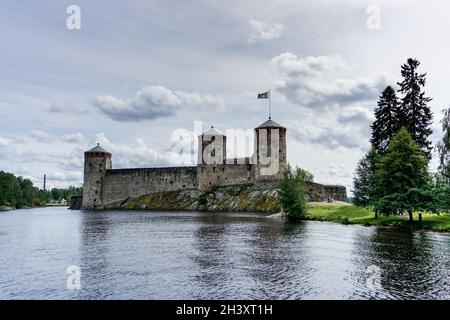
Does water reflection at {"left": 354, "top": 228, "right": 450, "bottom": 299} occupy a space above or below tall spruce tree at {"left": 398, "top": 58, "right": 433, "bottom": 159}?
below

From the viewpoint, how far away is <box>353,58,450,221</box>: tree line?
37.8m

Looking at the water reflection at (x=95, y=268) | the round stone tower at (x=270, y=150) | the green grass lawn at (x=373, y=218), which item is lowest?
the water reflection at (x=95, y=268)

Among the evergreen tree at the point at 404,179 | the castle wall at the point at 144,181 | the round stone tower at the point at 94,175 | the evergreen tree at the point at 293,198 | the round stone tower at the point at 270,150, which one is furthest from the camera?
the round stone tower at the point at 94,175

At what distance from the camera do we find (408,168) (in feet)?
129

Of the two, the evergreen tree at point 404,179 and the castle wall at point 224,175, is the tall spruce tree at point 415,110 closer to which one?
the evergreen tree at point 404,179

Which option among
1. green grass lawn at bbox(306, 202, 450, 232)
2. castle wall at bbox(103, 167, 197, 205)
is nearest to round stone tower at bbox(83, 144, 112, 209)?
castle wall at bbox(103, 167, 197, 205)

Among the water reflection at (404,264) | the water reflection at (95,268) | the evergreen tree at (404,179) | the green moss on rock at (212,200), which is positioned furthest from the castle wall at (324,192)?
the water reflection at (95,268)

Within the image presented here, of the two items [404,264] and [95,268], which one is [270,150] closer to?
[404,264]

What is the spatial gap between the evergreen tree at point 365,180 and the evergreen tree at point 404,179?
6.77 m

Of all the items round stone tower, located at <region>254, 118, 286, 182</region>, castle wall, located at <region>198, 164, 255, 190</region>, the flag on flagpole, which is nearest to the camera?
the flag on flagpole

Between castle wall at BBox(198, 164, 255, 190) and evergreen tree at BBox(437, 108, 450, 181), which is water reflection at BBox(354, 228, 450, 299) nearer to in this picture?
evergreen tree at BBox(437, 108, 450, 181)

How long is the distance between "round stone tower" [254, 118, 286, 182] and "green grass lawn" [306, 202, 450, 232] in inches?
1042

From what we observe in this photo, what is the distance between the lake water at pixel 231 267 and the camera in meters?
15.5
